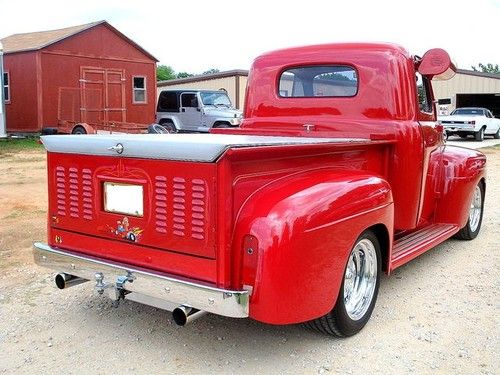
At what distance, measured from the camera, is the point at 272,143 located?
3.11 m

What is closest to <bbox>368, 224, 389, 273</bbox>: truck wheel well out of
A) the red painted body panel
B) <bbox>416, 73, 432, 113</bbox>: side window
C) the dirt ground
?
the dirt ground

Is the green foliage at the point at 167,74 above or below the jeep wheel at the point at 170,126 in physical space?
above

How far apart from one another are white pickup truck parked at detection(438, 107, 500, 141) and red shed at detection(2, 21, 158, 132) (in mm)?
12326

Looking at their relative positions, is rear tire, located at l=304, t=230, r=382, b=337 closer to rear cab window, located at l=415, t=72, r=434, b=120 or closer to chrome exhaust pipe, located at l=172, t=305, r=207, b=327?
chrome exhaust pipe, located at l=172, t=305, r=207, b=327

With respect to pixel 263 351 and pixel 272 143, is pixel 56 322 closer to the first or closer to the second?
pixel 263 351

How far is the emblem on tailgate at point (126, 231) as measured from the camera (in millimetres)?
3271

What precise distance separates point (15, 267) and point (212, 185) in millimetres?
2839

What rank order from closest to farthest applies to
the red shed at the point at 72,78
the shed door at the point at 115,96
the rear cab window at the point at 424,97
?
the rear cab window at the point at 424,97
the red shed at the point at 72,78
the shed door at the point at 115,96

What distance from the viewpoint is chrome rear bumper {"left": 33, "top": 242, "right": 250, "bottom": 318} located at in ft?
9.34

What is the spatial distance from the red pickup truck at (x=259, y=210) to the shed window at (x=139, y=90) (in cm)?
1928

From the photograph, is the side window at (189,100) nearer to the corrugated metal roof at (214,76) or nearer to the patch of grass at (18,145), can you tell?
the patch of grass at (18,145)

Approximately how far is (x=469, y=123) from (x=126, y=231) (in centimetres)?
2110

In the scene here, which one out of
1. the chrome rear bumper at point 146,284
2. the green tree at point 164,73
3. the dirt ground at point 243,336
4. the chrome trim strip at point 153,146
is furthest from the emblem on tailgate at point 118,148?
the green tree at point 164,73

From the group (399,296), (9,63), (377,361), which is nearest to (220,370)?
(377,361)
